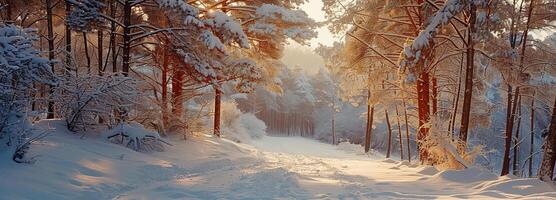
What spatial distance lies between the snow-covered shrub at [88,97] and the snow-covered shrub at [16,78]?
1616 millimetres

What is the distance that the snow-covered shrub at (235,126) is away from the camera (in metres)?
31.1

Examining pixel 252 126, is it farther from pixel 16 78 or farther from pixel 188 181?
pixel 16 78

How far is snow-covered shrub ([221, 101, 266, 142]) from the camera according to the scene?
31.1 meters

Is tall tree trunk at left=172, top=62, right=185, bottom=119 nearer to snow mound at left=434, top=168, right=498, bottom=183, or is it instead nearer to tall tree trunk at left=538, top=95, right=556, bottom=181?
snow mound at left=434, top=168, right=498, bottom=183

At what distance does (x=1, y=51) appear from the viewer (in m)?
6.32

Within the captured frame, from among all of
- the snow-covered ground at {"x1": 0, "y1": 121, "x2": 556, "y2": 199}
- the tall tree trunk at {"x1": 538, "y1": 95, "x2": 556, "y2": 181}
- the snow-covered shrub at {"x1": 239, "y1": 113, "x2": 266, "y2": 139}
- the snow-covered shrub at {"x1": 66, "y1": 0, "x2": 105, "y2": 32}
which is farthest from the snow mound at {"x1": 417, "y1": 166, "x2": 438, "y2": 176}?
the snow-covered shrub at {"x1": 239, "y1": 113, "x2": 266, "y2": 139}

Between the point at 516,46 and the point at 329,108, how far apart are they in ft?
141

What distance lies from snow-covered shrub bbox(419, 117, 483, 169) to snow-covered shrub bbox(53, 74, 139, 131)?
684 cm

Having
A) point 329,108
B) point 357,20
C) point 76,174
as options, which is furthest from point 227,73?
point 329,108

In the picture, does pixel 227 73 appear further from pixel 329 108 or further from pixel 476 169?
pixel 329 108

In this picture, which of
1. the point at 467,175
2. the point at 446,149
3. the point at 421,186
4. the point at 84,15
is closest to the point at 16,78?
the point at 84,15

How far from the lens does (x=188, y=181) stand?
7.68m

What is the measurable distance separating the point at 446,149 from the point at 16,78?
8.30 meters

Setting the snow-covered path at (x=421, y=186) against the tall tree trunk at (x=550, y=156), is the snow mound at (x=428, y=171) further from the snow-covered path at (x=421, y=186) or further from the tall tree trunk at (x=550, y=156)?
the tall tree trunk at (x=550, y=156)
